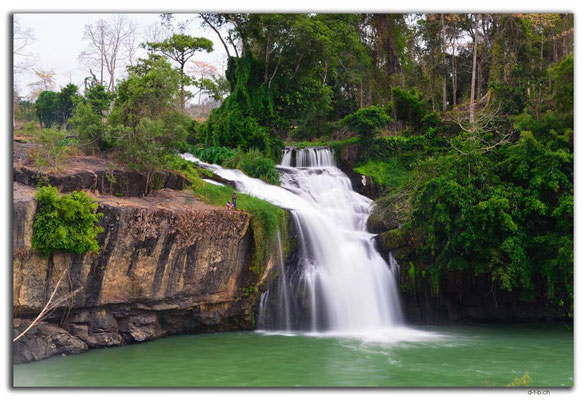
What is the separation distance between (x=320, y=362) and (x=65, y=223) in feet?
15.5

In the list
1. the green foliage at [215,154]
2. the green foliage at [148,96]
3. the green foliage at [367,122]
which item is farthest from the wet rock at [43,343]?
the green foliage at [367,122]

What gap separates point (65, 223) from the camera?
9.55m

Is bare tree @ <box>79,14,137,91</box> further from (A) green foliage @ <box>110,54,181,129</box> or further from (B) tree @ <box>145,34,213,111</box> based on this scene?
(B) tree @ <box>145,34,213,111</box>

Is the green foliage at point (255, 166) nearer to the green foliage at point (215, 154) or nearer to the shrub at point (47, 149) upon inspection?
the green foliage at point (215, 154)

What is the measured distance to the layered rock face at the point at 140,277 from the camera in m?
9.44

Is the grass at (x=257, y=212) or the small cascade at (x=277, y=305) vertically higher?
the grass at (x=257, y=212)

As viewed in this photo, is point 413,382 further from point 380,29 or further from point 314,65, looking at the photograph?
point 380,29

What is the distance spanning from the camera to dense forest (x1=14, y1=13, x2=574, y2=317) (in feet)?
36.9

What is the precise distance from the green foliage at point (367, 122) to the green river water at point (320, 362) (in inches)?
349

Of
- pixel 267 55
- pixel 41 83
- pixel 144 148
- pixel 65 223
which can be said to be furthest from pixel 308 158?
pixel 65 223

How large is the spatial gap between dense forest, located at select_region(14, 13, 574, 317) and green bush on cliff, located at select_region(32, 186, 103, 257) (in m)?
0.92

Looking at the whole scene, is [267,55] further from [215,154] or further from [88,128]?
[88,128]

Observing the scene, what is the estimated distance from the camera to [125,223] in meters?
10.3

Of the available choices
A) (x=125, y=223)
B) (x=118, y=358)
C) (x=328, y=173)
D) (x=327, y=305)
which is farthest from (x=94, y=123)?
(x=328, y=173)
